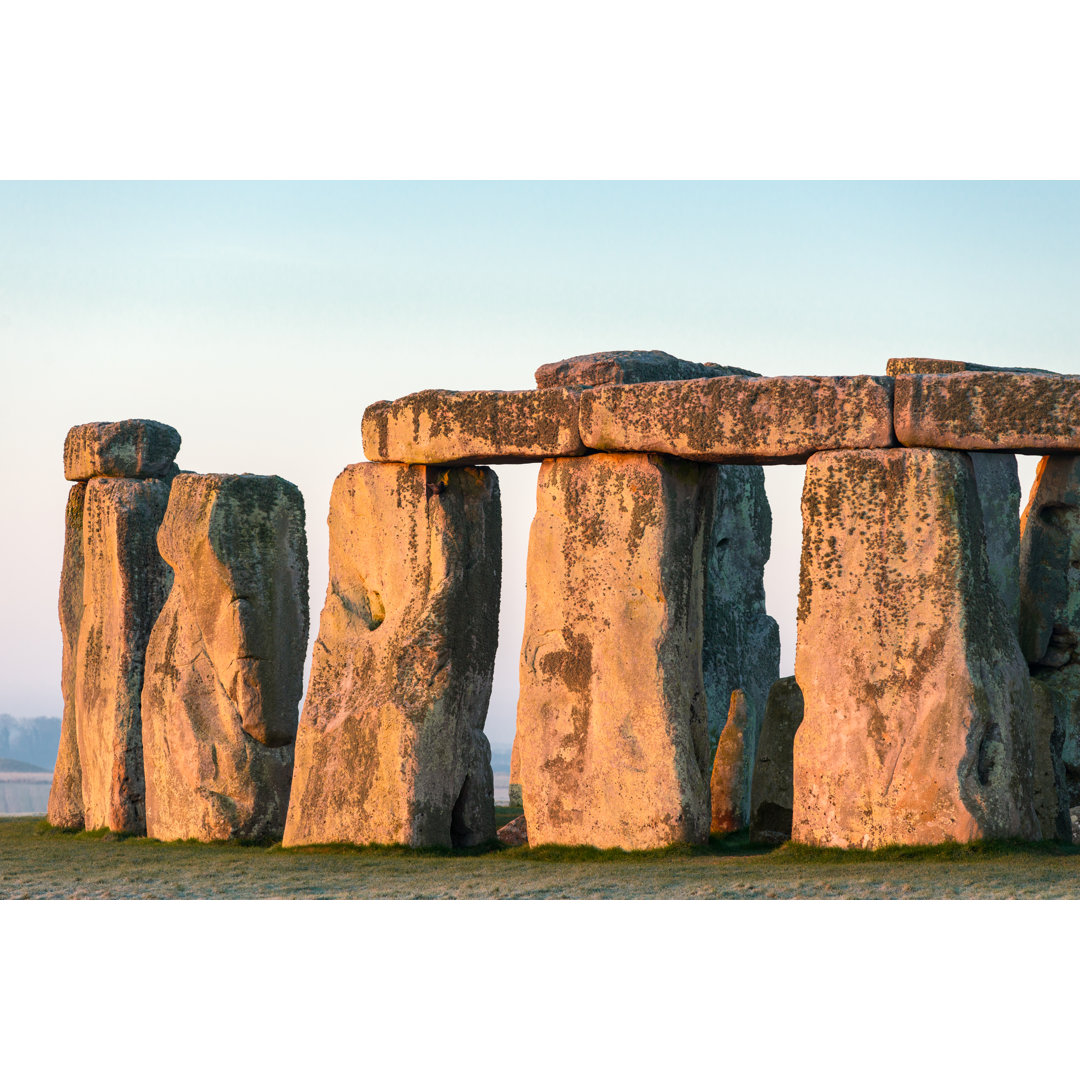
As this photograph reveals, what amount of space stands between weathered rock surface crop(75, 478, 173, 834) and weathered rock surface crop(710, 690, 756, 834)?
16.9ft

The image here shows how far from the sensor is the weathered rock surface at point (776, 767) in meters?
15.8

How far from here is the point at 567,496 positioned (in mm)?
15359

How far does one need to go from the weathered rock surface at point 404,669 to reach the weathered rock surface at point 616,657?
0.64m

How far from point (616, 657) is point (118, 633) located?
5299mm

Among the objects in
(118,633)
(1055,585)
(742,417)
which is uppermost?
(742,417)

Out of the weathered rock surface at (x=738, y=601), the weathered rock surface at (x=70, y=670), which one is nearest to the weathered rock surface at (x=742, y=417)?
the weathered rock surface at (x=738, y=601)

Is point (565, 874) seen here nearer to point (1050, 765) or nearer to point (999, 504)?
point (1050, 765)

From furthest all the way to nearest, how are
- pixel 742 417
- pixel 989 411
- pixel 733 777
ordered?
pixel 733 777 < pixel 742 417 < pixel 989 411

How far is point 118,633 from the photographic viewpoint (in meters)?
18.2

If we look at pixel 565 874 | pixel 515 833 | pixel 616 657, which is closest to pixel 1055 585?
pixel 616 657

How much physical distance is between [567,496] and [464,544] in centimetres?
110

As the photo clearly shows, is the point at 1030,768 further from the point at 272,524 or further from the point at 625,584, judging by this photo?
the point at 272,524

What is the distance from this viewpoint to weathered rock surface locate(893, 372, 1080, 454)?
1404 cm

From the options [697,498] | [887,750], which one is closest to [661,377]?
[697,498]
